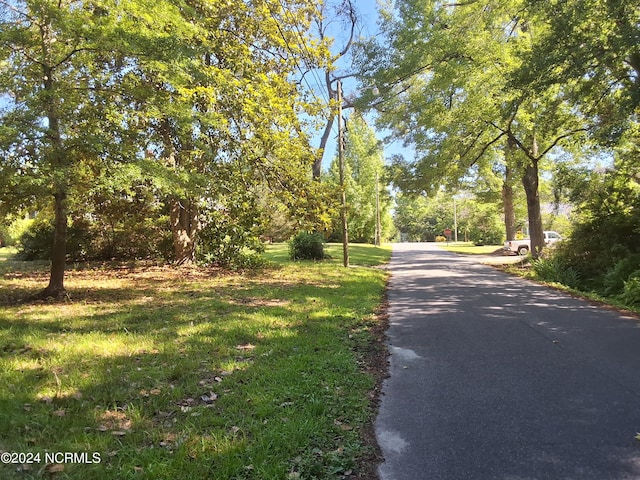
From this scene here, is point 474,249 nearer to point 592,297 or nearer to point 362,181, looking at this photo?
point 362,181

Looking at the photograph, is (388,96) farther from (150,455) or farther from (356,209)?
(356,209)

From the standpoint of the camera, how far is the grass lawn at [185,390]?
3180 mm

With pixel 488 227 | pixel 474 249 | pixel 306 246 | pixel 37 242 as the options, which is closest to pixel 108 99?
pixel 37 242

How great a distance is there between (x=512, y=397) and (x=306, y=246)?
55.3 ft

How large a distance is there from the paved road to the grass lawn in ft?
1.38

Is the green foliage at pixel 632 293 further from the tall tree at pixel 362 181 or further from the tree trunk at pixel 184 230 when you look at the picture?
the tall tree at pixel 362 181

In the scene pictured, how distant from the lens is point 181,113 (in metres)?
8.15

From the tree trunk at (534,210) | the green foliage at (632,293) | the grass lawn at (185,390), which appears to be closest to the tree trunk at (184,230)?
the grass lawn at (185,390)

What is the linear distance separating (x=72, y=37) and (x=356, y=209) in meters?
38.0

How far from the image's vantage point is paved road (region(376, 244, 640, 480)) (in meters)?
3.23

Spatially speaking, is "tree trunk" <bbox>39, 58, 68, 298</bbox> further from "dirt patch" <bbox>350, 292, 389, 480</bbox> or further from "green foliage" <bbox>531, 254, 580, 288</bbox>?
"green foliage" <bbox>531, 254, 580, 288</bbox>

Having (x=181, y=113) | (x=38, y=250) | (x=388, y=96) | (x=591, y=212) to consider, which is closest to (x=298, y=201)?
(x=181, y=113)

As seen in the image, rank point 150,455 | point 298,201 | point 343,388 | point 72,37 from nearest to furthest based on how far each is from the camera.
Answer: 1. point 150,455
2. point 343,388
3. point 72,37
4. point 298,201

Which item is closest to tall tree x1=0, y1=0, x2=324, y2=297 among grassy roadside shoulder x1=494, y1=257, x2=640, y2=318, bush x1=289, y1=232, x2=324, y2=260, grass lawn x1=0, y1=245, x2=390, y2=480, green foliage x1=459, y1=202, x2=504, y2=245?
grass lawn x1=0, y1=245, x2=390, y2=480
